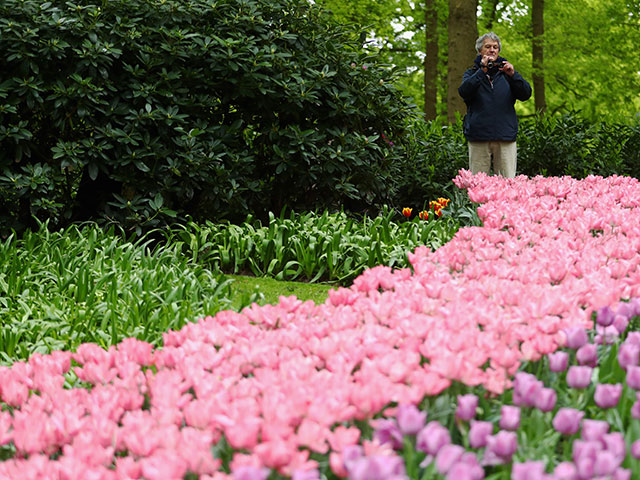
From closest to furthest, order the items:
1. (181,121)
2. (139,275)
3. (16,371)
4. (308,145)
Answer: (16,371) → (139,275) → (181,121) → (308,145)

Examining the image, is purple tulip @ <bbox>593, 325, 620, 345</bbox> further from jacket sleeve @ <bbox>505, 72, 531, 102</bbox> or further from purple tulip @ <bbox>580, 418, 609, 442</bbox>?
jacket sleeve @ <bbox>505, 72, 531, 102</bbox>

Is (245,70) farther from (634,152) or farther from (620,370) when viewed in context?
(634,152)

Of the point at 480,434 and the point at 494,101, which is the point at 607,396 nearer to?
the point at 480,434

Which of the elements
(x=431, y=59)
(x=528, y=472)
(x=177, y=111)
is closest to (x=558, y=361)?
(x=528, y=472)

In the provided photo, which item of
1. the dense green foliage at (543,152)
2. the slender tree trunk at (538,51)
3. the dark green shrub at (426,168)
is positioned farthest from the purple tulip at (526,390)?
the slender tree trunk at (538,51)

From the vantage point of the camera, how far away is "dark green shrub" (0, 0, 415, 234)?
19.3 ft

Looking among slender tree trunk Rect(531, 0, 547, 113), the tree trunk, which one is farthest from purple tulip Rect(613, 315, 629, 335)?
slender tree trunk Rect(531, 0, 547, 113)

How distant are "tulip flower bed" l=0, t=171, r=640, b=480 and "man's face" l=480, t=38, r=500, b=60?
4.49 m

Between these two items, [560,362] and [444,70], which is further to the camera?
[444,70]

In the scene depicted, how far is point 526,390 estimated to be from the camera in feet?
5.31

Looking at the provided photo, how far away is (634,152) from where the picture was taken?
32.5 feet

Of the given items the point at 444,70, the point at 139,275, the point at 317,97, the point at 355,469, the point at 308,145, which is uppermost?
the point at 444,70

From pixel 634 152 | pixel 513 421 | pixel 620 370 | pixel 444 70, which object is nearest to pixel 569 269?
pixel 620 370

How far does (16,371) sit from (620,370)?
5.67 ft
